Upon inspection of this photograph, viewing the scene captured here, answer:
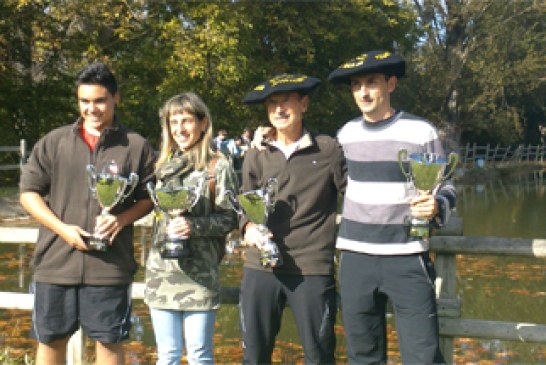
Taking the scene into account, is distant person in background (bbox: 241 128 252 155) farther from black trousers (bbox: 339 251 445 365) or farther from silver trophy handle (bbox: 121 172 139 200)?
black trousers (bbox: 339 251 445 365)

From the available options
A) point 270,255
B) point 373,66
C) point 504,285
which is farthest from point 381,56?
point 504,285

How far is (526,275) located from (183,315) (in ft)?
21.9

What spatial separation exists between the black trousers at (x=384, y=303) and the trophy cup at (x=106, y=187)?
1100 mm

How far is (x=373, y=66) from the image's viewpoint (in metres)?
3.62

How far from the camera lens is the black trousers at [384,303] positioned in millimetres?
3500

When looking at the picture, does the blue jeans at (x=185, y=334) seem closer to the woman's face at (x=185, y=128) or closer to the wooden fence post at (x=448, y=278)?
the woman's face at (x=185, y=128)

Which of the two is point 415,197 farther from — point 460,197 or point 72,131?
point 460,197

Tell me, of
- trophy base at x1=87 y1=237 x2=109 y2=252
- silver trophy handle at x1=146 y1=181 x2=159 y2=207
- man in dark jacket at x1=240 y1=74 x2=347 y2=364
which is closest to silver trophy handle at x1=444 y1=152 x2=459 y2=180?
man in dark jacket at x1=240 y1=74 x2=347 y2=364

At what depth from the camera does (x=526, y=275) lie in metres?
9.41

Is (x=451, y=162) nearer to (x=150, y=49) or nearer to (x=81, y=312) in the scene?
(x=81, y=312)

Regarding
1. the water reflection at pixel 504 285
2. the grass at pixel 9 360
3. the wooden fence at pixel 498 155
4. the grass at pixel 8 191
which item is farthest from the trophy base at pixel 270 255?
the wooden fence at pixel 498 155

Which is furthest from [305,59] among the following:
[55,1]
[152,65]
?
[55,1]

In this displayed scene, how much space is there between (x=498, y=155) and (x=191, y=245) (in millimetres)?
41242

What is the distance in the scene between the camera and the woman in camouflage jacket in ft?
12.2
